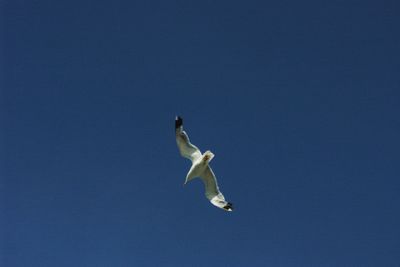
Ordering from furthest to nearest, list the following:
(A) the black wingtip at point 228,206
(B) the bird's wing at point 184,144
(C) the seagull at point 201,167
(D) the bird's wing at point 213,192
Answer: (A) the black wingtip at point 228,206
(D) the bird's wing at point 213,192
(B) the bird's wing at point 184,144
(C) the seagull at point 201,167

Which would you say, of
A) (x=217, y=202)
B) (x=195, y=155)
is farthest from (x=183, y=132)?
(x=217, y=202)

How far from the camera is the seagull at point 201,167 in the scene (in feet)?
114

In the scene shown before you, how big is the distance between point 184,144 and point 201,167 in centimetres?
141

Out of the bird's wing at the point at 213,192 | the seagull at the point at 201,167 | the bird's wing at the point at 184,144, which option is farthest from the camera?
the bird's wing at the point at 213,192

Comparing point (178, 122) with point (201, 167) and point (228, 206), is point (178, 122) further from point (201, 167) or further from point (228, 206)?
point (228, 206)

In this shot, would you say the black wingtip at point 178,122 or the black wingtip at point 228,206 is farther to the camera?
the black wingtip at point 228,206

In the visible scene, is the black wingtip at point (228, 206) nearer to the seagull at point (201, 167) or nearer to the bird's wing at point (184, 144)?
the seagull at point (201, 167)

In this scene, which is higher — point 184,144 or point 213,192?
point 184,144

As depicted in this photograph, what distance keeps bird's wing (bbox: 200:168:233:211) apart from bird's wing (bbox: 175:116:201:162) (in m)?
1.00

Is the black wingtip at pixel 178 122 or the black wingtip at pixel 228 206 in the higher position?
the black wingtip at pixel 178 122

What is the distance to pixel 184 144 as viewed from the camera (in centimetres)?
3569

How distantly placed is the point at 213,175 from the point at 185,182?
1.32m

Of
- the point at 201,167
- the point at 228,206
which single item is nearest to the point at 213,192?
the point at 228,206

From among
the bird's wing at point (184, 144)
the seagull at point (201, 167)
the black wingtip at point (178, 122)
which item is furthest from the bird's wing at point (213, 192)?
the black wingtip at point (178, 122)
